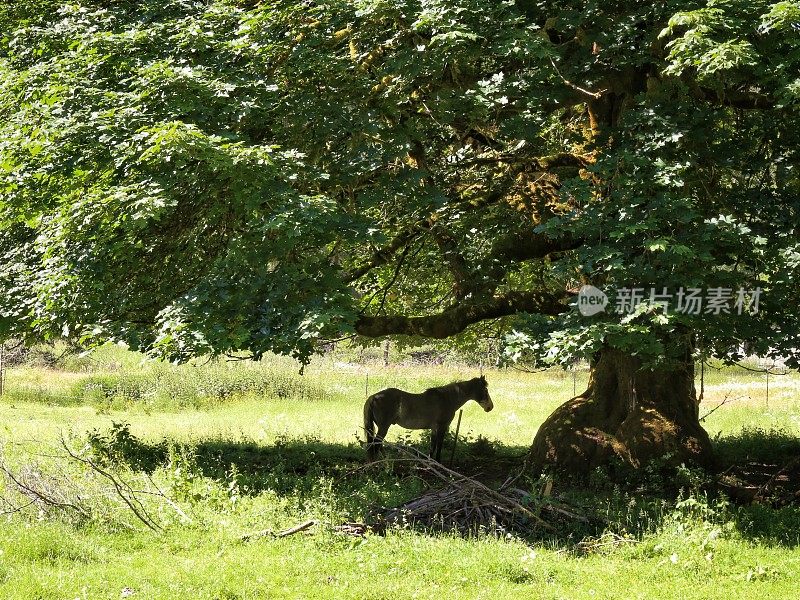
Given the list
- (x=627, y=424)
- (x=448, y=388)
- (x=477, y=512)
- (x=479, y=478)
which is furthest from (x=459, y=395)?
(x=477, y=512)

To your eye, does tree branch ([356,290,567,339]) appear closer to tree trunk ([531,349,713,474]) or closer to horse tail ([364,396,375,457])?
horse tail ([364,396,375,457])

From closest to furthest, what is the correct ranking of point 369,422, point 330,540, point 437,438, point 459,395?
1. point 330,540
2. point 369,422
3. point 437,438
4. point 459,395

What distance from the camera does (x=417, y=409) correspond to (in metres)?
16.1

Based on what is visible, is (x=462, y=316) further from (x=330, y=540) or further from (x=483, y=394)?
(x=330, y=540)

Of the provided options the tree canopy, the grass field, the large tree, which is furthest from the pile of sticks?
the tree canopy

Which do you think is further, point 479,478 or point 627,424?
point 479,478

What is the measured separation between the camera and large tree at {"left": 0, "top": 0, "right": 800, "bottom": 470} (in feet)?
33.9

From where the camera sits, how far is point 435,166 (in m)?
14.8

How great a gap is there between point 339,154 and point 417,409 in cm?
561

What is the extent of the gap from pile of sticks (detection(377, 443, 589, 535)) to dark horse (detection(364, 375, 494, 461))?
4386 millimetres

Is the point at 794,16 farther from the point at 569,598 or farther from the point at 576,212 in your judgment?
the point at 569,598

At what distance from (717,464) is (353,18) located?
28.7 feet

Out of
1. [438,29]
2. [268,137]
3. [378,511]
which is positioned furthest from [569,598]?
[268,137]

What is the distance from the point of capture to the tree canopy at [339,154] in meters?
10.3
